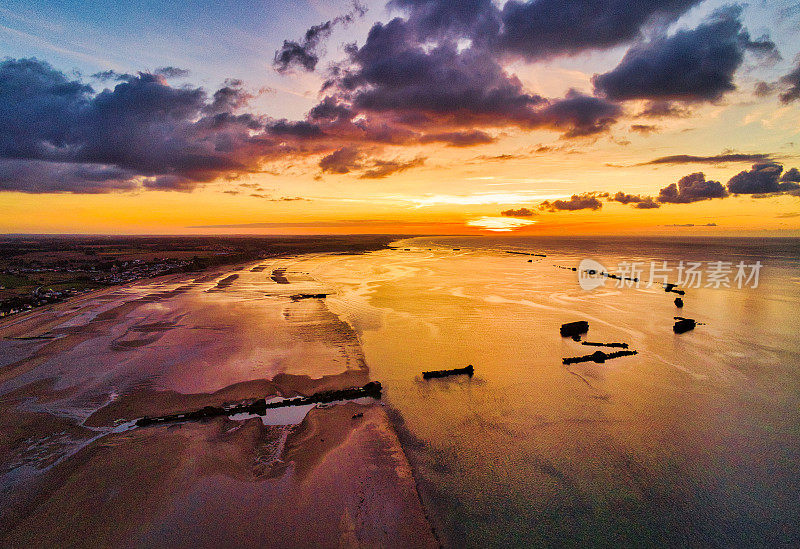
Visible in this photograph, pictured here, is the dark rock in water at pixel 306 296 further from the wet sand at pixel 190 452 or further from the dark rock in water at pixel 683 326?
the dark rock in water at pixel 683 326

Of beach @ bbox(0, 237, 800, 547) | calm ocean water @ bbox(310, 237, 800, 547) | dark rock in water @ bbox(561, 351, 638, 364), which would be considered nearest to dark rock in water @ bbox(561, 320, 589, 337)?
Answer: beach @ bbox(0, 237, 800, 547)

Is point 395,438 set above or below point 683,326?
above

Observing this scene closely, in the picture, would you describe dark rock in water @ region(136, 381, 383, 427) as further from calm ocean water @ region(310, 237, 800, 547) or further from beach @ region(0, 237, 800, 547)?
calm ocean water @ region(310, 237, 800, 547)

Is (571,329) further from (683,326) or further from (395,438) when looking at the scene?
(395,438)

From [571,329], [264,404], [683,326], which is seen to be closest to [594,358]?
[571,329]

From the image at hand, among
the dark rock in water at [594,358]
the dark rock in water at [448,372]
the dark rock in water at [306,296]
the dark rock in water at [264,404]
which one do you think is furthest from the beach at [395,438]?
the dark rock in water at [306,296]

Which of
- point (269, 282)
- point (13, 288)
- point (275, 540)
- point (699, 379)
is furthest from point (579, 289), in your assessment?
point (13, 288)

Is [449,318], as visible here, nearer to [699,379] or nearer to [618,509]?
[699,379]
